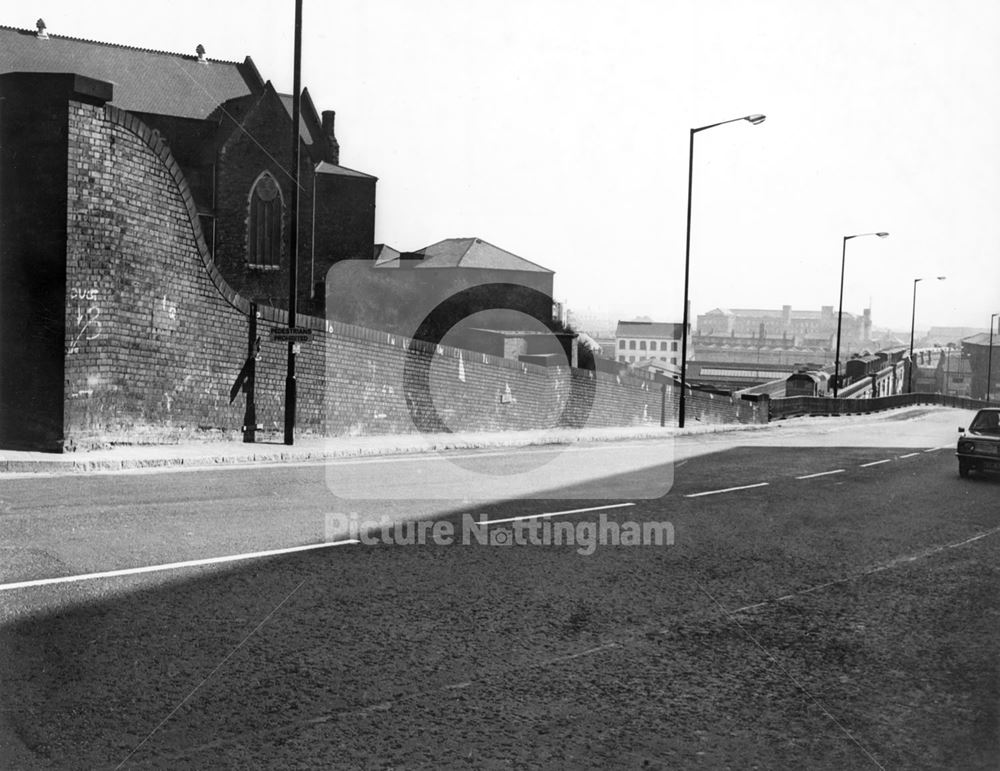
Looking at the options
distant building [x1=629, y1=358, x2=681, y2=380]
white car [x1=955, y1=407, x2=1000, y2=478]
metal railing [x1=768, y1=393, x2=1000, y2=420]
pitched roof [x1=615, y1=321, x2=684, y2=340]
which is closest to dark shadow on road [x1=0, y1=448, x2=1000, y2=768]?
white car [x1=955, y1=407, x2=1000, y2=478]

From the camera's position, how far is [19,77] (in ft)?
48.2

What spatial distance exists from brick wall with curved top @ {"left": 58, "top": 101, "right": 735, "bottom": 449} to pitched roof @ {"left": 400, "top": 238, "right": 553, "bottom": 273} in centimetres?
4403

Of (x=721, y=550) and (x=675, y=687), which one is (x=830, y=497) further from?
(x=675, y=687)

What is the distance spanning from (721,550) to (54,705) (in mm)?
6267

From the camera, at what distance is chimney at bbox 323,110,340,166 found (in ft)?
160

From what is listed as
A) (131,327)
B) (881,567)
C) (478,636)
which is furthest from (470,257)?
(478,636)

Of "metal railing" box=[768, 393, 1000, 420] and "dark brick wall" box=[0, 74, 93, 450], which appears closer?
"dark brick wall" box=[0, 74, 93, 450]

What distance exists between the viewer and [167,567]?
7359 mm

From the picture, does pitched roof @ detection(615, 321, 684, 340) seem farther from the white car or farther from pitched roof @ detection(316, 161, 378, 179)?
the white car

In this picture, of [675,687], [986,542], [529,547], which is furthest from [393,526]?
[986,542]

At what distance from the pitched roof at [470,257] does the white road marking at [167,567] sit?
186 feet

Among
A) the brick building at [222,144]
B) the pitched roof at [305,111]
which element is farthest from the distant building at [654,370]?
the pitched roof at [305,111]

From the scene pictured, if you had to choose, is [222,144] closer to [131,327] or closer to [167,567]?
[131,327]

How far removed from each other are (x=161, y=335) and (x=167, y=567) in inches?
389
